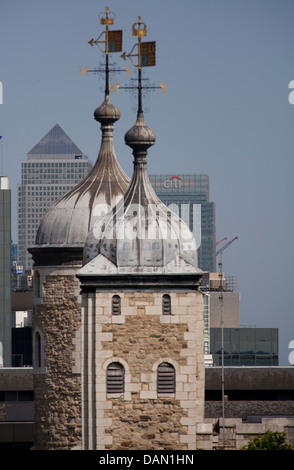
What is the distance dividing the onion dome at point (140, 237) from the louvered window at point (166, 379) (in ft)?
10.0

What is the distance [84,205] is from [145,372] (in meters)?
15.8

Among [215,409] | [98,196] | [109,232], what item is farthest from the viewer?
[215,409]

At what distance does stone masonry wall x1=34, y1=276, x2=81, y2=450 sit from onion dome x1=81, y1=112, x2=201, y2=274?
9.09 meters

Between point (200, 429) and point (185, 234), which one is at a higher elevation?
point (185, 234)

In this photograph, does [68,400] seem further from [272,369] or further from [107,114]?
[272,369]

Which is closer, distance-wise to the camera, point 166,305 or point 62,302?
point 166,305

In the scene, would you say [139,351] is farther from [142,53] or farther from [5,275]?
[5,275]

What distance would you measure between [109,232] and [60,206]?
13.6m

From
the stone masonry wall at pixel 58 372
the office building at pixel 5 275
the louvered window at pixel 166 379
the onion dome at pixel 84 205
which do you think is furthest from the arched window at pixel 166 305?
the office building at pixel 5 275

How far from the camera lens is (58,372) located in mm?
62188

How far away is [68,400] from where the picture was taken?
2422 inches

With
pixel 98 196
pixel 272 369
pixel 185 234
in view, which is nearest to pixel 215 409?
pixel 272 369

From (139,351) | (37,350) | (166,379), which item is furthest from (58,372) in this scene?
(166,379)
